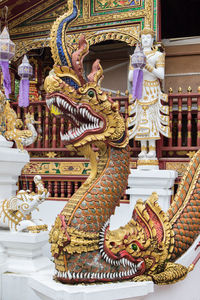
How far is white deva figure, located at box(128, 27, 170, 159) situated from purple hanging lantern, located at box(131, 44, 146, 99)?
0.19m

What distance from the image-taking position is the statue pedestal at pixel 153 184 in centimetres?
386

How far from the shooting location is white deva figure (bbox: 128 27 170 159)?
4227 mm

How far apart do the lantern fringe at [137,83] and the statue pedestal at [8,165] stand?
4.90 feet

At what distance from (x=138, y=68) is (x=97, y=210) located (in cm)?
251

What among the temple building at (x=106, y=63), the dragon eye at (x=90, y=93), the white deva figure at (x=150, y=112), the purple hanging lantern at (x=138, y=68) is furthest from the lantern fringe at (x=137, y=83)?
the dragon eye at (x=90, y=93)

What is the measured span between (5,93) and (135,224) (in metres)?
2.11

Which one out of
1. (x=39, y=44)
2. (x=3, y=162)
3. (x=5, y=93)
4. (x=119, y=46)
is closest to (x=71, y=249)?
(x=3, y=162)

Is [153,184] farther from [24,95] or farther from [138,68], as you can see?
[24,95]

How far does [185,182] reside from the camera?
95.3 inches

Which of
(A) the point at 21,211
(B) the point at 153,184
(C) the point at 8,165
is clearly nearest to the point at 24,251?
(A) the point at 21,211

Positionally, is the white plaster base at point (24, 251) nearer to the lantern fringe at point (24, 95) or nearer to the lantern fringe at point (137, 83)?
the lantern fringe at point (24, 95)

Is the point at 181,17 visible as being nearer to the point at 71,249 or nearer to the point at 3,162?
the point at 3,162

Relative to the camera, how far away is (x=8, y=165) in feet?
10.7

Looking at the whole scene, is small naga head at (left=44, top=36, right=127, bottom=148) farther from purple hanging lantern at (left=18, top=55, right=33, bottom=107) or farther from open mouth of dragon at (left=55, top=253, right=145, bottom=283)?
purple hanging lantern at (left=18, top=55, right=33, bottom=107)
